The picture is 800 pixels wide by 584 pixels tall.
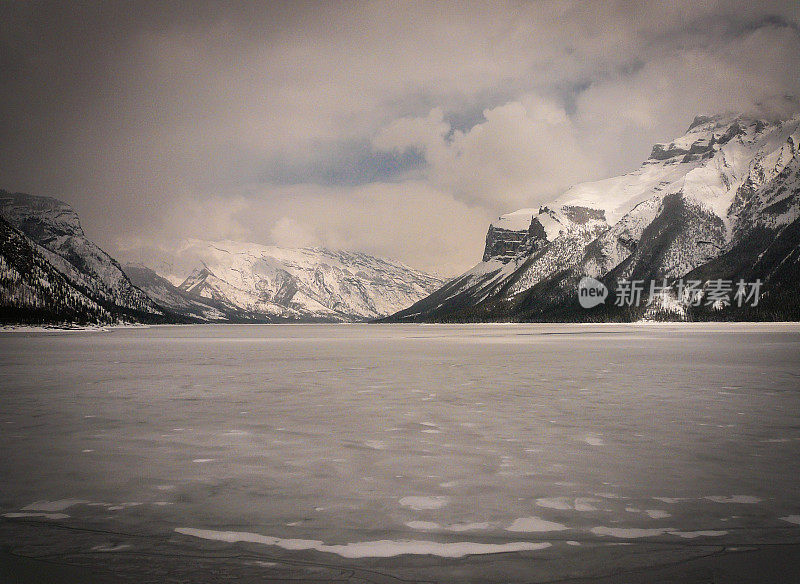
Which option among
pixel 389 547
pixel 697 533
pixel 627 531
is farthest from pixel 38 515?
pixel 697 533

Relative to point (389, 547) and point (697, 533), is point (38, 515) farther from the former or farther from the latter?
point (697, 533)

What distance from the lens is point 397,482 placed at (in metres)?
14.6

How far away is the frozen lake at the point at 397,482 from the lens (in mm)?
9914

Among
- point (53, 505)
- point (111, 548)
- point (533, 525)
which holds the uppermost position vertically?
point (533, 525)

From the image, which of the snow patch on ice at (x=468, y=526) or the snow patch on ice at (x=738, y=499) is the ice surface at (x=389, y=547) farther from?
the snow patch on ice at (x=738, y=499)

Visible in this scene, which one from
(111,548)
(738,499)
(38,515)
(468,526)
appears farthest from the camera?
(738,499)

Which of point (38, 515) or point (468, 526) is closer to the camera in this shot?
point (468, 526)

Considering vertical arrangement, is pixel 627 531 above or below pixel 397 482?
above

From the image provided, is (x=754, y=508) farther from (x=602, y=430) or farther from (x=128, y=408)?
(x=128, y=408)

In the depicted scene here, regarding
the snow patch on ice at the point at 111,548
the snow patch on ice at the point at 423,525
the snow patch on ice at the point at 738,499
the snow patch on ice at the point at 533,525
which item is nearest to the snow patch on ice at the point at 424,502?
the snow patch on ice at the point at 423,525

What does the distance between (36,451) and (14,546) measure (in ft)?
30.0

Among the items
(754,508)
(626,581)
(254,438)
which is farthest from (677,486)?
(254,438)

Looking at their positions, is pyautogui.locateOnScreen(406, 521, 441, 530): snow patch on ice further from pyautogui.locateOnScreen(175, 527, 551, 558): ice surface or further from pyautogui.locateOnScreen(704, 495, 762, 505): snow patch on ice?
pyautogui.locateOnScreen(704, 495, 762, 505): snow patch on ice

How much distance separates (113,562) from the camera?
955 centimetres
